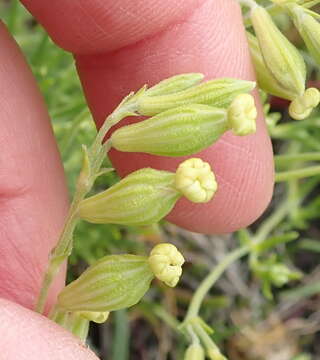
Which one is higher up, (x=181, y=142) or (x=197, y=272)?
(x=181, y=142)

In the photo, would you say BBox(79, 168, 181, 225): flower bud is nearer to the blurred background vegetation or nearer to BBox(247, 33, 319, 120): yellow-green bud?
BBox(247, 33, 319, 120): yellow-green bud

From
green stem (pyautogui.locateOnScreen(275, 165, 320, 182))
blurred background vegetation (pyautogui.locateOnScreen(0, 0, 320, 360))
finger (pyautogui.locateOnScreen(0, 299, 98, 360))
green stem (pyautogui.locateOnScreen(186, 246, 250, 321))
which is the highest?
finger (pyautogui.locateOnScreen(0, 299, 98, 360))

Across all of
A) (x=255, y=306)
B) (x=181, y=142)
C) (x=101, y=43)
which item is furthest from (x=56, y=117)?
(x=181, y=142)

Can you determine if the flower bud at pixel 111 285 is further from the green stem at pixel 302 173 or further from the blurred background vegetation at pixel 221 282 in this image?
the blurred background vegetation at pixel 221 282

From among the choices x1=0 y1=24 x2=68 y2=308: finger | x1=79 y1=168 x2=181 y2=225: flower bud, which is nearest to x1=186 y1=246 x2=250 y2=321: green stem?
x1=0 y1=24 x2=68 y2=308: finger

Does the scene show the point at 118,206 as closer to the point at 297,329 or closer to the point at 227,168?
the point at 227,168

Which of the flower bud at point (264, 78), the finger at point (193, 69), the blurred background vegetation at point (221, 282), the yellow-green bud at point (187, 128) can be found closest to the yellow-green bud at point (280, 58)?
the flower bud at point (264, 78)

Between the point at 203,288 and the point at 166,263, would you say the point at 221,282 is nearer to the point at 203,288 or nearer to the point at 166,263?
the point at 203,288
